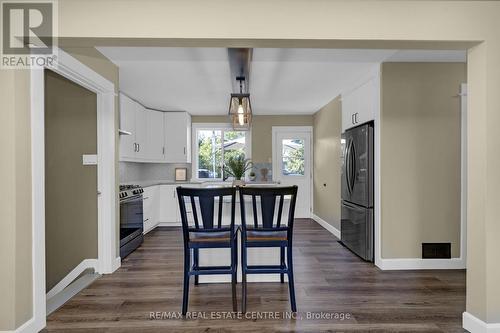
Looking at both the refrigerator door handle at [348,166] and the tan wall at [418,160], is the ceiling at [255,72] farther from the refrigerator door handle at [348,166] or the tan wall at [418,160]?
the refrigerator door handle at [348,166]

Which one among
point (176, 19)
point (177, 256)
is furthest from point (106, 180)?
point (176, 19)

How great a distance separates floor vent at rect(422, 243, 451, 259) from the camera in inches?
146

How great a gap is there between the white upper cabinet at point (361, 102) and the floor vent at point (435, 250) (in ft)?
5.25

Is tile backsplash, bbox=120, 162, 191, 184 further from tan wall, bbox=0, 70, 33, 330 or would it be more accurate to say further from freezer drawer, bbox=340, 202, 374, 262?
tan wall, bbox=0, 70, 33, 330

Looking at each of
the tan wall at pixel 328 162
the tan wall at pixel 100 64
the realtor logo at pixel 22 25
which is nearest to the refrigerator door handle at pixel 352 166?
A: the tan wall at pixel 328 162

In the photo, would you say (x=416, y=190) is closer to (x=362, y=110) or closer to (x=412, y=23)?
(x=362, y=110)

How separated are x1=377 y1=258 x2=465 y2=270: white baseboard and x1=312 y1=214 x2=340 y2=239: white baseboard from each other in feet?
5.11

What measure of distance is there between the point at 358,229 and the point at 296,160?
326 cm

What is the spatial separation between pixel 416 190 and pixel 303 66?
1.91m

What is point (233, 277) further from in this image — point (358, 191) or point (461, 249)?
point (461, 249)

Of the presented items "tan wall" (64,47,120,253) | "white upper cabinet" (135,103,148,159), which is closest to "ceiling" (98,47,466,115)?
"tan wall" (64,47,120,253)

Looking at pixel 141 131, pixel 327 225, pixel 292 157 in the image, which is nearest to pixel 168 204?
pixel 141 131

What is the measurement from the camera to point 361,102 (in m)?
4.32

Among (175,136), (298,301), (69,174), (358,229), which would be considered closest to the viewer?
(298,301)
